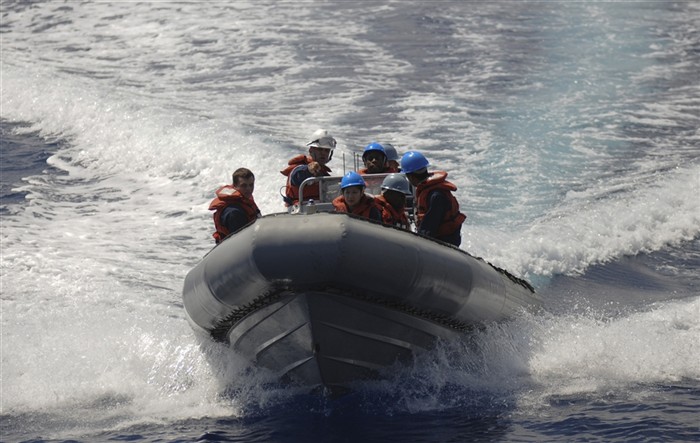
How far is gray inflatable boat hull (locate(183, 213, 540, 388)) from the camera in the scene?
282 inches

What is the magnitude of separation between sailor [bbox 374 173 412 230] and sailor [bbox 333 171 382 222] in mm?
196

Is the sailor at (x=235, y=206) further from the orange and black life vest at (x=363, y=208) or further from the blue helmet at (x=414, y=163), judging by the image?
the blue helmet at (x=414, y=163)

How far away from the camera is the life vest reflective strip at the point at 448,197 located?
27.8ft

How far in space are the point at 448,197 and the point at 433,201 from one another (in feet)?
0.46

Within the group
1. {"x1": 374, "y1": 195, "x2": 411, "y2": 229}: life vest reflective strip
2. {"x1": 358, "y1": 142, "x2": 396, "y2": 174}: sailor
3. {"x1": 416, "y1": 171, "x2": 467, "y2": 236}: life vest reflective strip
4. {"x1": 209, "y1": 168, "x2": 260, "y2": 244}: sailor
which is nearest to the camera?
{"x1": 374, "y1": 195, "x2": 411, "y2": 229}: life vest reflective strip

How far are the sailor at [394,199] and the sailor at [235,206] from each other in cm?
107

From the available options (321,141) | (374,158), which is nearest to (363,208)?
(374,158)

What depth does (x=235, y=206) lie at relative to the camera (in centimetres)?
870

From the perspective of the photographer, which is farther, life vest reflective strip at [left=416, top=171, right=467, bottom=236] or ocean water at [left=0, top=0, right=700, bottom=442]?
life vest reflective strip at [left=416, top=171, right=467, bottom=236]

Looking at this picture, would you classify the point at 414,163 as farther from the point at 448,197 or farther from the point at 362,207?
the point at 362,207

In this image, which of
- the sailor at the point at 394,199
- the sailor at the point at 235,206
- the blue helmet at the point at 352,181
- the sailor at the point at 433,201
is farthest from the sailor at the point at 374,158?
the blue helmet at the point at 352,181

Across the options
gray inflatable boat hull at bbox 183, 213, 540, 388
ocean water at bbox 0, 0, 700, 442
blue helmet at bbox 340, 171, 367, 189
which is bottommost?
ocean water at bbox 0, 0, 700, 442

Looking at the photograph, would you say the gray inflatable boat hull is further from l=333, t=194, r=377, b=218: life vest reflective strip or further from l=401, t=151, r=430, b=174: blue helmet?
l=401, t=151, r=430, b=174: blue helmet

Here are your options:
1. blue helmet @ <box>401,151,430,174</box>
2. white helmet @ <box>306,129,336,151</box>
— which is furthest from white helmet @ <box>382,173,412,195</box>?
white helmet @ <box>306,129,336,151</box>
